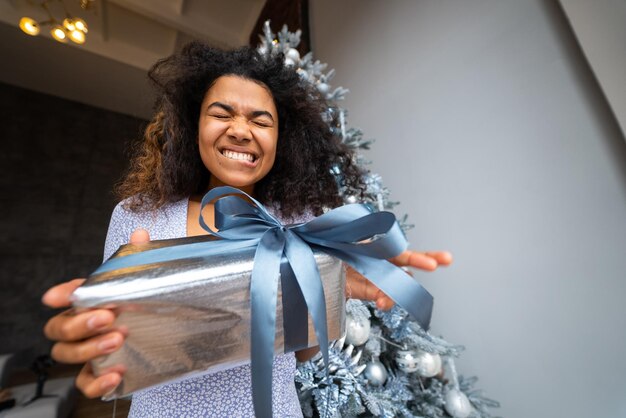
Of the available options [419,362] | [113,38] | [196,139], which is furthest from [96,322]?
[113,38]

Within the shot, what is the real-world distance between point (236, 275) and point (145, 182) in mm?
378

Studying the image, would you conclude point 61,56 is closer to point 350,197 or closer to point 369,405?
point 350,197

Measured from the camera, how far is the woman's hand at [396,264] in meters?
0.27

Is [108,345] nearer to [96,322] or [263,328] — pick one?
[96,322]

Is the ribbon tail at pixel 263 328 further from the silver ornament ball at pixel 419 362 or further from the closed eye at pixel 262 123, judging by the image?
the silver ornament ball at pixel 419 362

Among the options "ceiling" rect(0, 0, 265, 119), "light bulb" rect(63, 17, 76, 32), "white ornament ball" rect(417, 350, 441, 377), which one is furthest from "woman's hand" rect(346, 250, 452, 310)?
"light bulb" rect(63, 17, 76, 32)

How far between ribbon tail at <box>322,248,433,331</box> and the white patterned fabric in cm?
24

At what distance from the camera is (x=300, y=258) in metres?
0.29

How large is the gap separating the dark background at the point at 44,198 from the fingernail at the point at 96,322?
11.8 feet

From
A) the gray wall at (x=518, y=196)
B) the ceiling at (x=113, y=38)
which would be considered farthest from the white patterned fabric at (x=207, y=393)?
the ceiling at (x=113, y=38)

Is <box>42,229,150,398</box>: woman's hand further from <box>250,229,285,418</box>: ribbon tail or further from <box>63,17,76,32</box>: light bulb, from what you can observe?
<box>63,17,76,32</box>: light bulb

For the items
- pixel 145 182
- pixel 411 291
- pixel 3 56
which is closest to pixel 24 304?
pixel 3 56

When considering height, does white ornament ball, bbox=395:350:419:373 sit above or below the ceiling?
below

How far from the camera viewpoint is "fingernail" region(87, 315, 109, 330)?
219mm
